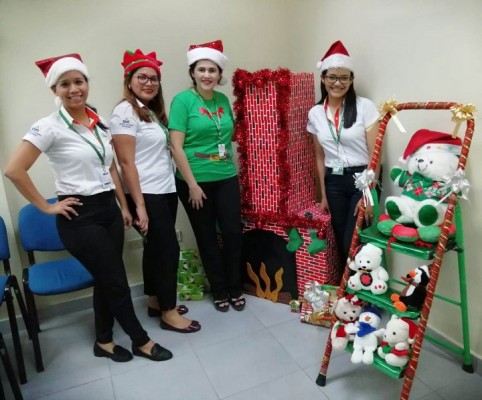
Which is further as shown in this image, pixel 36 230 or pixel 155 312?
pixel 155 312

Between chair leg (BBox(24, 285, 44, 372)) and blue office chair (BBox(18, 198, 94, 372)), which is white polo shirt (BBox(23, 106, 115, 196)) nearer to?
blue office chair (BBox(18, 198, 94, 372))

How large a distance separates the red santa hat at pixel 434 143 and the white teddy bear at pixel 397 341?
2.34 feet

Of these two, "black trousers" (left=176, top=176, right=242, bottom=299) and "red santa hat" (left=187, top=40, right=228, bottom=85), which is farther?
"black trousers" (left=176, top=176, right=242, bottom=299)

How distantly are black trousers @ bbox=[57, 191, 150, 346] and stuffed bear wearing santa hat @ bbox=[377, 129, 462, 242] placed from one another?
1.20 metres

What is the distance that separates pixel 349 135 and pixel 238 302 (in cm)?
124

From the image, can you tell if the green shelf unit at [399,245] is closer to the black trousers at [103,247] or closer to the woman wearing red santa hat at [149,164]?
the woman wearing red santa hat at [149,164]

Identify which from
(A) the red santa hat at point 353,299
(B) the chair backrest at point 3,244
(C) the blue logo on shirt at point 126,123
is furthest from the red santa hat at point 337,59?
(B) the chair backrest at point 3,244

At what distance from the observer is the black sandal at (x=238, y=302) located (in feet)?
8.31

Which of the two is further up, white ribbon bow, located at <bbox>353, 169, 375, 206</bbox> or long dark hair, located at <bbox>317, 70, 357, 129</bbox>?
long dark hair, located at <bbox>317, 70, 357, 129</bbox>

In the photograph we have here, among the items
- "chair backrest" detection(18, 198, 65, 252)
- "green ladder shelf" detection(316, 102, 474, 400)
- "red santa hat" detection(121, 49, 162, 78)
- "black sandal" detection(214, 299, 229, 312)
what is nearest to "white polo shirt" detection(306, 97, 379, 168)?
"green ladder shelf" detection(316, 102, 474, 400)

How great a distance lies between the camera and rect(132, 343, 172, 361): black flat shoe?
2076mm

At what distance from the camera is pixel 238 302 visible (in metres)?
2.54

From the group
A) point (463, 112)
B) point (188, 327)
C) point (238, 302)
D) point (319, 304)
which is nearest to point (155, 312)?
point (188, 327)

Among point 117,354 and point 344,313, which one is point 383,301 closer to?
point 344,313
